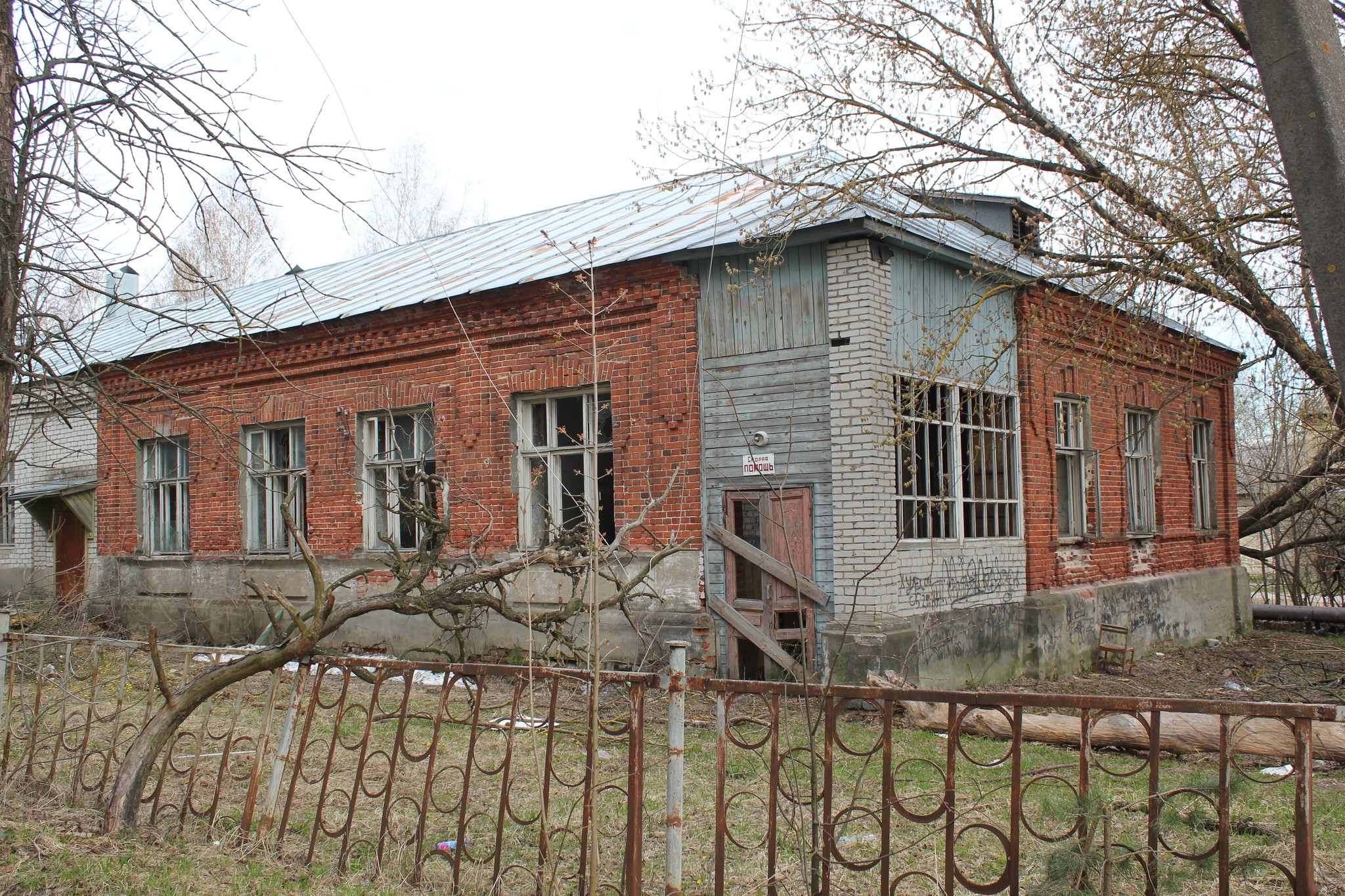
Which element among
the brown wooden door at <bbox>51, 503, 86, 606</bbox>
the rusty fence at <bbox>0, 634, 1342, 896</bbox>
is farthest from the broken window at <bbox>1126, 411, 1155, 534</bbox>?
the brown wooden door at <bbox>51, 503, 86, 606</bbox>

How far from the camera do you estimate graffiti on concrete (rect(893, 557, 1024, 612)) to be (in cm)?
912

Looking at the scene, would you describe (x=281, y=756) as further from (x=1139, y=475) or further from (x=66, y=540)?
(x=66, y=540)

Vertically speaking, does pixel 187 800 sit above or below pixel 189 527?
below

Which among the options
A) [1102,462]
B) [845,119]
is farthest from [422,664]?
[1102,462]

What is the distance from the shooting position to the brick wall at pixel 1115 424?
32.9 feet

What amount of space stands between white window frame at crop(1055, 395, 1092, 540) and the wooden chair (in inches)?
46.9

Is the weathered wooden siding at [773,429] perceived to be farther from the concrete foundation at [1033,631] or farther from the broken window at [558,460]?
the broken window at [558,460]

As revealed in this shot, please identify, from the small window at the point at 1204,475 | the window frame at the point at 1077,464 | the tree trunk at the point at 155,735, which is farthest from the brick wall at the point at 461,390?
the small window at the point at 1204,475

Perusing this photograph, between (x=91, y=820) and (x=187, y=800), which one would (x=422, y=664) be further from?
(x=91, y=820)

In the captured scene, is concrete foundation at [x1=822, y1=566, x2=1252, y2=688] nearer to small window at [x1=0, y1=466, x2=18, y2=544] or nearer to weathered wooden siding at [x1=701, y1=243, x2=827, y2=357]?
weathered wooden siding at [x1=701, y1=243, x2=827, y2=357]

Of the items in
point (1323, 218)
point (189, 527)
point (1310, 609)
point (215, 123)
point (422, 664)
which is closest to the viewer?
point (1323, 218)

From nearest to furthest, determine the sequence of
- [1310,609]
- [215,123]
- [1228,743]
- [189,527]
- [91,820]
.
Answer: [1228,743], [215,123], [91,820], [189,527], [1310,609]

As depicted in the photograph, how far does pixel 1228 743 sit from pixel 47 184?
17.7 feet

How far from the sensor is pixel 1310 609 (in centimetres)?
1608
